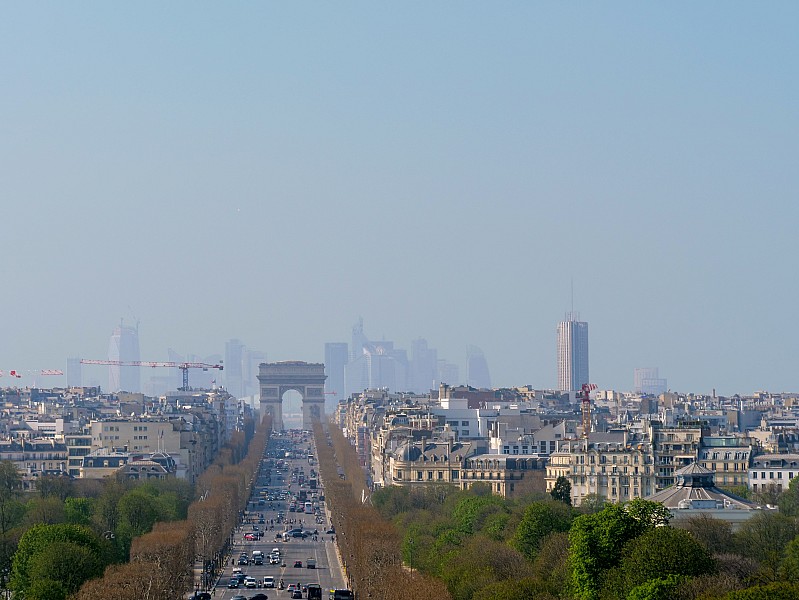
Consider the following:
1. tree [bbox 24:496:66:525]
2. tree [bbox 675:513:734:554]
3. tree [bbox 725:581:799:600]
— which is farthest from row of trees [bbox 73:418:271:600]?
tree [bbox 725:581:799:600]

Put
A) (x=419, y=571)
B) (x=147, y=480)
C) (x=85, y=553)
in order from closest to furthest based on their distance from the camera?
(x=85, y=553) < (x=419, y=571) < (x=147, y=480)

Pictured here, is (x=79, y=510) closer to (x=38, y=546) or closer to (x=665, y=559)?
(x=38, y=546)

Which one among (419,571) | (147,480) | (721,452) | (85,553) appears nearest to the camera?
(85,553)

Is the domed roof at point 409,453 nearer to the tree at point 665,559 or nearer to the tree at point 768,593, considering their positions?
the tree at point 665,559

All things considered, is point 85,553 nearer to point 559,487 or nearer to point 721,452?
point 559,487

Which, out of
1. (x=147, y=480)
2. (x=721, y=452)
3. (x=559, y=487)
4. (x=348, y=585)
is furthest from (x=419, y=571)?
(x=147, y=480)

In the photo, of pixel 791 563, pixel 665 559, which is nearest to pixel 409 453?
pixel 791 563
